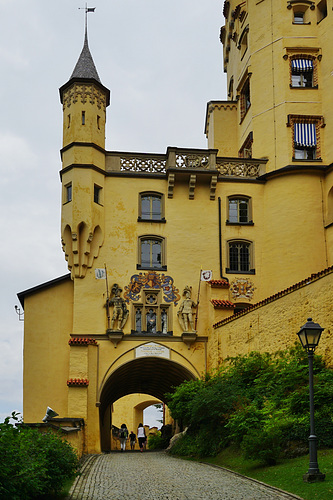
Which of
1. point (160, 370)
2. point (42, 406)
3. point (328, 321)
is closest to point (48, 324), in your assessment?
point (42, 406)

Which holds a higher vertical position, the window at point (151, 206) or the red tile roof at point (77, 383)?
the window at point (151, 206)

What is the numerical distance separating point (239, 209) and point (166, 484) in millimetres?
19814

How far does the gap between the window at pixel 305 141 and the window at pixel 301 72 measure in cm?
229

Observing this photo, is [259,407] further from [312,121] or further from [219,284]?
[312,121]

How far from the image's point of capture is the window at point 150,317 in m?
33.6

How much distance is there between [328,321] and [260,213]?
13.5 m

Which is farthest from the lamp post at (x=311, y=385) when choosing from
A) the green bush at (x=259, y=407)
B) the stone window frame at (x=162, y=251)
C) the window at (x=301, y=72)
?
the window at (x=301, y=72)

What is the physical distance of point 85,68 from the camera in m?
36.5

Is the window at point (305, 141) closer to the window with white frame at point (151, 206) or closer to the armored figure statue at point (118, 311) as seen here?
the window with white frame at point (151, 206)

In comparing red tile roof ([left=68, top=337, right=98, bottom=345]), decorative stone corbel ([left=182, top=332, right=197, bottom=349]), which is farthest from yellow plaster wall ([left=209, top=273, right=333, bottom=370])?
red tile roof ([left=68, top=337, right=98, bottom=345])

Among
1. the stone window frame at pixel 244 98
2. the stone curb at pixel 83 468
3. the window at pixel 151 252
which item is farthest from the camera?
the stone window frame at pixel 244 98

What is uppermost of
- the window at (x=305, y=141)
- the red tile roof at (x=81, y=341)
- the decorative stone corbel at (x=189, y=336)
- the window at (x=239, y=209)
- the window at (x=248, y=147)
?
the window at (x=248, y=147)

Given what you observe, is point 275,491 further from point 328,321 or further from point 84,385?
point 84,385

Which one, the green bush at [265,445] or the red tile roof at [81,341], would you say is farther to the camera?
the red tile roof at [81,341]
